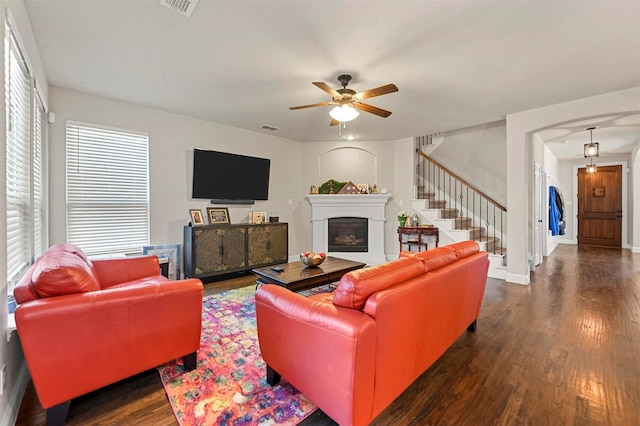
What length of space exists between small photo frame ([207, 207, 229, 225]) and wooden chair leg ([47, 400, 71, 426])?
337 centimetres

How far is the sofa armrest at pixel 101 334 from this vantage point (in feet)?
4.93

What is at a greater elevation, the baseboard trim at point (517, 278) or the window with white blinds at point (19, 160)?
the window with white blinds at point (19, 160)

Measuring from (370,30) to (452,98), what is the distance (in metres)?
2.05

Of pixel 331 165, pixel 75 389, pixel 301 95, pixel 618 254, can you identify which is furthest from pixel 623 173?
pixel 75 389

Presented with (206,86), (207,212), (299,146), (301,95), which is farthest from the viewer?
(299,146)

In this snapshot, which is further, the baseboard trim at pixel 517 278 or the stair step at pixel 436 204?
the stair step at pixel 436 204

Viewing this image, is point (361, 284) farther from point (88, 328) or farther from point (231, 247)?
point (231, 247)

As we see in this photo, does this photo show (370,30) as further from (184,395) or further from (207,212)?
(207,212)

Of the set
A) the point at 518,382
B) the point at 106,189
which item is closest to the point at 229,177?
the point at 106,189

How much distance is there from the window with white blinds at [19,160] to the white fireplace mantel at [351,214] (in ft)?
14.4

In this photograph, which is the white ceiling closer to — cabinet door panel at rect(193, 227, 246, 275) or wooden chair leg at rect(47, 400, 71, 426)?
cabinet door panel at rect(193, 227, 246, 275)

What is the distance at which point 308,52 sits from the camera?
2.71 m

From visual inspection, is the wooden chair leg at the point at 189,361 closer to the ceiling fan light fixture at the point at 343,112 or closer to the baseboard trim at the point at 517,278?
the ceiling fan light fixture at the point at 343,112

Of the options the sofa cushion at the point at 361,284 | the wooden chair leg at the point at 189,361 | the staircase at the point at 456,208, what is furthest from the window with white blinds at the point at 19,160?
the staircase at the point at 456,208
